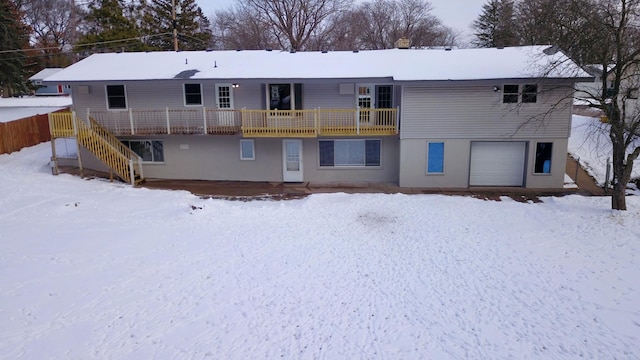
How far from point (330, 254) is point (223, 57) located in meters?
14.1

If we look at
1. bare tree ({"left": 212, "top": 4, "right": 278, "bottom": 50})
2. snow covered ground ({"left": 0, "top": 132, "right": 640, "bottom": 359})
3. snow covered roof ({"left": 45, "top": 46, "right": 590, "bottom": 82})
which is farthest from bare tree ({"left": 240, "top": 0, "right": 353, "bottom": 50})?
snow covered ground ({"left": 0, "top": 132, "right": 640, "bottom": 359})

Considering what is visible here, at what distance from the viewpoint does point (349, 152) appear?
21.2 m

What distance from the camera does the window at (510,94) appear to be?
19.3 m

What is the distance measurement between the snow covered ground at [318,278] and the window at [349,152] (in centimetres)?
298

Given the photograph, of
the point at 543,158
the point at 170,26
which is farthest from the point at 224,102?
the point at 170,26

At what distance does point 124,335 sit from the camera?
9.37 m

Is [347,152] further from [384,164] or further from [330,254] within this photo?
[330,254]

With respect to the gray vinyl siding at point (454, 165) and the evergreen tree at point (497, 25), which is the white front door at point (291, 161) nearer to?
the gray vinyl siding at point (454, 165)

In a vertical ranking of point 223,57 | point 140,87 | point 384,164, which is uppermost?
point 223,57

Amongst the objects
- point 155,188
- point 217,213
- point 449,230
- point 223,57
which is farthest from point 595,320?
point 223,57

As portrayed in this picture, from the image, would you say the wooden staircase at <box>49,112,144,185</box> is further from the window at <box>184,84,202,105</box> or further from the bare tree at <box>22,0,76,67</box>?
the bare tree at <box>22,0,76,67</box>

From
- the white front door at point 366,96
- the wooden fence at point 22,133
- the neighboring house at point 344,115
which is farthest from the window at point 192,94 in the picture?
the wooden fence at point 22,133

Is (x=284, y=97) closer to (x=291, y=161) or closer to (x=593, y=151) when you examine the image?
(x=291, y=161)

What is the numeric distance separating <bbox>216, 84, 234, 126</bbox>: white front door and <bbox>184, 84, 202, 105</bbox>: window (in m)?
0.87
